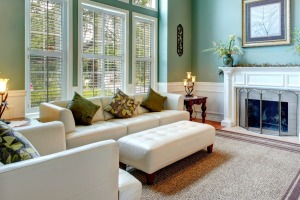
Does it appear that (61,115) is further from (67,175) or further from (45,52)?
(67,175)

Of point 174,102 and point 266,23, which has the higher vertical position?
point 266,23

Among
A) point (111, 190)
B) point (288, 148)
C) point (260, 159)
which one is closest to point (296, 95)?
point (288, 148)

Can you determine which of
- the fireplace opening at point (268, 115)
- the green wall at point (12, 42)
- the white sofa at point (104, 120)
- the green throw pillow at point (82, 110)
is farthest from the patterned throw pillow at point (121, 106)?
the fireplace opening at point (268, 115)

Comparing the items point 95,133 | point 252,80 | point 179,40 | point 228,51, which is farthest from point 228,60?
point 95,133

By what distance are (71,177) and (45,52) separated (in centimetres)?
278

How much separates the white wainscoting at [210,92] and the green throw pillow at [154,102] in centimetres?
92

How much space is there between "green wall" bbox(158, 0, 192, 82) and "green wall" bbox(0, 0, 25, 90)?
114 inches

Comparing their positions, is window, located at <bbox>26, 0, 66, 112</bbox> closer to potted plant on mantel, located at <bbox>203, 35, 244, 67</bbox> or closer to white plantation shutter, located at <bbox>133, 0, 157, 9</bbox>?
white plantation shutter, located at <bbox>133, 0, 157, 9</bbox>

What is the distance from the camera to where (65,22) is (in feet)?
12.5

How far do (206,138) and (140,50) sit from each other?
8.65ft

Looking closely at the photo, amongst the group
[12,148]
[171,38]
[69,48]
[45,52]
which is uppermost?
[171,38]

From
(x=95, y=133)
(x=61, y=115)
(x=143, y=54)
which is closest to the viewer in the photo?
(x=61, y=115)

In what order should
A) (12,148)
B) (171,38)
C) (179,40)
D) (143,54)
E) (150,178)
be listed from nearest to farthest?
(12,148) → (150,178) → (143,54) → (171,38) → (179,40)

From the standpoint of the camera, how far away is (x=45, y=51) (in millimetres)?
3621
